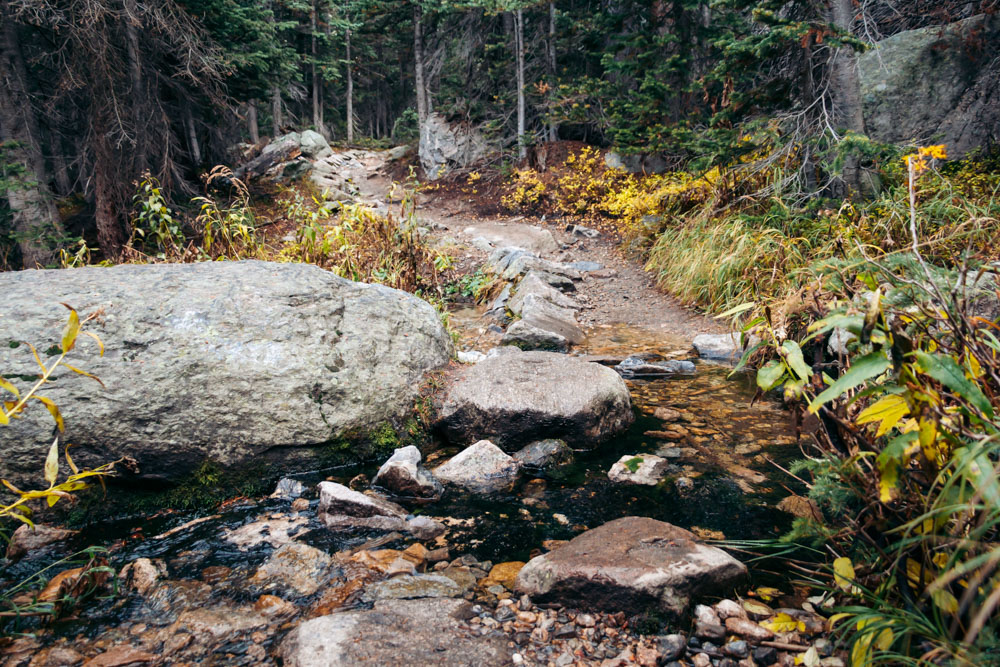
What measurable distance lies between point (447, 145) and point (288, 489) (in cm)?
1347

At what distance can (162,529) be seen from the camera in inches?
109

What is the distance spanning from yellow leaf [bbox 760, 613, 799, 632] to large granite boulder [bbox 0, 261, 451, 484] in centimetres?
256

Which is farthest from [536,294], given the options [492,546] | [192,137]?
[192,137]

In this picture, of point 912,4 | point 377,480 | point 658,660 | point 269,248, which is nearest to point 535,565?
point 658,660

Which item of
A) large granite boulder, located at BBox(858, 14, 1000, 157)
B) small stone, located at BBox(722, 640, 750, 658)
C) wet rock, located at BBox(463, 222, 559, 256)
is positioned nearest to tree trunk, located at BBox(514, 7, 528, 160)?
wet rock, located at BBox(463, 222, 559, 256)

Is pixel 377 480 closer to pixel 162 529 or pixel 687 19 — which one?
pixel 162 529

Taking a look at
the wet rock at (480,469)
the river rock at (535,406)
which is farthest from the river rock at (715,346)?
the wet rock at (480,469)

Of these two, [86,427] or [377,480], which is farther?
[377,480]

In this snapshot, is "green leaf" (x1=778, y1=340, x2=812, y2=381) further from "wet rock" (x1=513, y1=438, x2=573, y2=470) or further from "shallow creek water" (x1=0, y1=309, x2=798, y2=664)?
"wet rock" (x1=513, y1=438, x2=573, y2=470)

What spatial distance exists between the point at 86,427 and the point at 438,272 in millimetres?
5101

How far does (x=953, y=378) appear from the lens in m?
1.20

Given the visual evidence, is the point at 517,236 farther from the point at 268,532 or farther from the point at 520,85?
the point at 268,532

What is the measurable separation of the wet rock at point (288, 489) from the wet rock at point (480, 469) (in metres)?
0.83

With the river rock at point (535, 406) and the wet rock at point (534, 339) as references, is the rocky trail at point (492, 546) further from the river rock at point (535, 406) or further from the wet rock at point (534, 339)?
the wet rock at point (534, 339)
